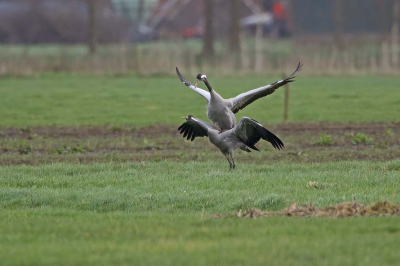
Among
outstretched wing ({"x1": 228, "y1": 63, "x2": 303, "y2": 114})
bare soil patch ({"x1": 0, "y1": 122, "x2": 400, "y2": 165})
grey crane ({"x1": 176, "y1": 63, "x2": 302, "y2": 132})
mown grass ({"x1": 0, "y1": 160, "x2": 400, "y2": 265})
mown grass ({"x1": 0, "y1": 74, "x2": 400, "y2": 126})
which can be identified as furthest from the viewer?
mown grass ({"x1": 0, "y1": 74, "x2": 400, "y2": 126})

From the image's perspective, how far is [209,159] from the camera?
48.1 ft

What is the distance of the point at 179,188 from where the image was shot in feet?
35.3

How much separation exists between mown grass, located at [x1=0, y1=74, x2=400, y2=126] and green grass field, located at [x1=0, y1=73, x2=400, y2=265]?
0.15 m

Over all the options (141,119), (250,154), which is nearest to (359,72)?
(141,119)

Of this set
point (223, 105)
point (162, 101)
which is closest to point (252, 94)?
point (223, 105)

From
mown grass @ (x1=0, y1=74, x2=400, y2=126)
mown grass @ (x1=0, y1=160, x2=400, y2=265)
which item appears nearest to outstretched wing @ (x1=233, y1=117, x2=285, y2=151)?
mown grass @ (x1=0, y1=160, x2=400, y2=265)

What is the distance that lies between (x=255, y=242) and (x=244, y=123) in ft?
15.8

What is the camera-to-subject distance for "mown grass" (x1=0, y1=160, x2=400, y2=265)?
22.7 feet

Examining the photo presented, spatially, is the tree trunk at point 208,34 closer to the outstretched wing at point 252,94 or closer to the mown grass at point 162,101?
the mown grass at point 162,101

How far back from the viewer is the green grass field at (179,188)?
279 inches

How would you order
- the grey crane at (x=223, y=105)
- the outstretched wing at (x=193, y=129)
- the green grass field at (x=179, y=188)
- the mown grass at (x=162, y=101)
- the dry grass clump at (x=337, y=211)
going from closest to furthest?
1. the green grass field at (x=179, y=188)
2. the dry grass clump at (x=337, y=211)
3. the grey crane at (x=223, y=105)
4. the outstretched wing at (x=193, y=129)
5. the mown grass at (x=162, y=101)

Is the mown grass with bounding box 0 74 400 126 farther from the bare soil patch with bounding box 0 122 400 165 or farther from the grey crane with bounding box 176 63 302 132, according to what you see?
the grey crane with bounding box 176 63 302 132

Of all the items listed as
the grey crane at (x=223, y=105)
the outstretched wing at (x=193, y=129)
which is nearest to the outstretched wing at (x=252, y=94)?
the grey crane at (x=223, y=105)

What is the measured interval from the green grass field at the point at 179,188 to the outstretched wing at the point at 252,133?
1.73 ft
